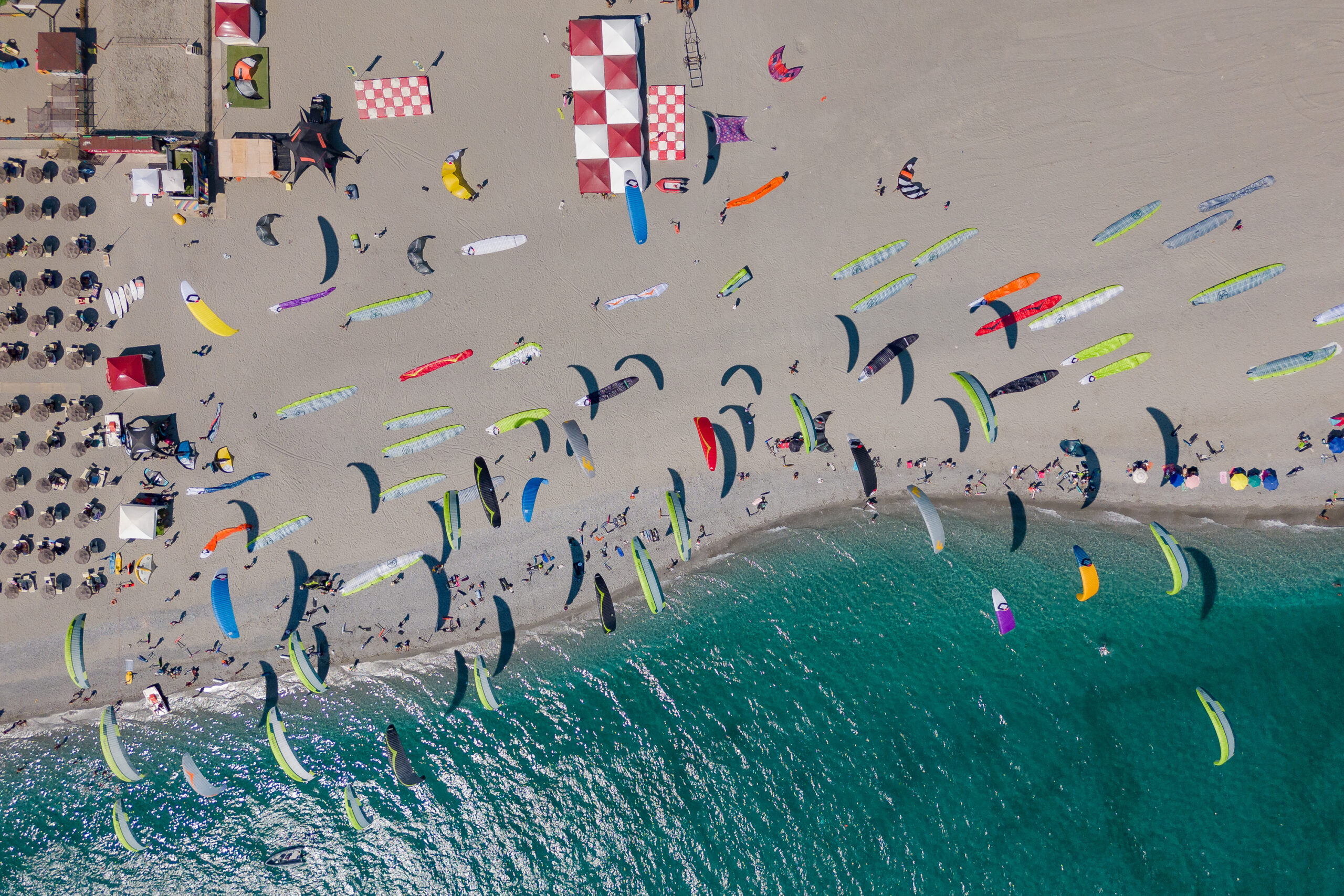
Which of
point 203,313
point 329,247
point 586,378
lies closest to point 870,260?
point 586,378

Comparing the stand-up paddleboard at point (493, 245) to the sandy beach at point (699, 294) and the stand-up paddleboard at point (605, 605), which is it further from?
the stand-up paddleboard at point (605, 605)

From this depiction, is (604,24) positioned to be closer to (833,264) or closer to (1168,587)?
(833,264)

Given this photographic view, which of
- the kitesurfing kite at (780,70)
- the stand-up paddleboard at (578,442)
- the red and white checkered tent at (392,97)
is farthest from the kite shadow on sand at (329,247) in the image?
the kitesurfing kite at (780,70)

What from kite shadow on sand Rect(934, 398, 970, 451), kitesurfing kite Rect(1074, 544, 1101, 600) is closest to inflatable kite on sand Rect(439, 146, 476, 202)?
kite shadow on sand Rect(934, 398, 970, 451)

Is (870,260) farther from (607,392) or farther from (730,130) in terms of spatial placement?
(607,392)

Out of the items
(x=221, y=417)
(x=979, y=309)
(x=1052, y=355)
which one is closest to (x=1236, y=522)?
(x=1052, y=355)
